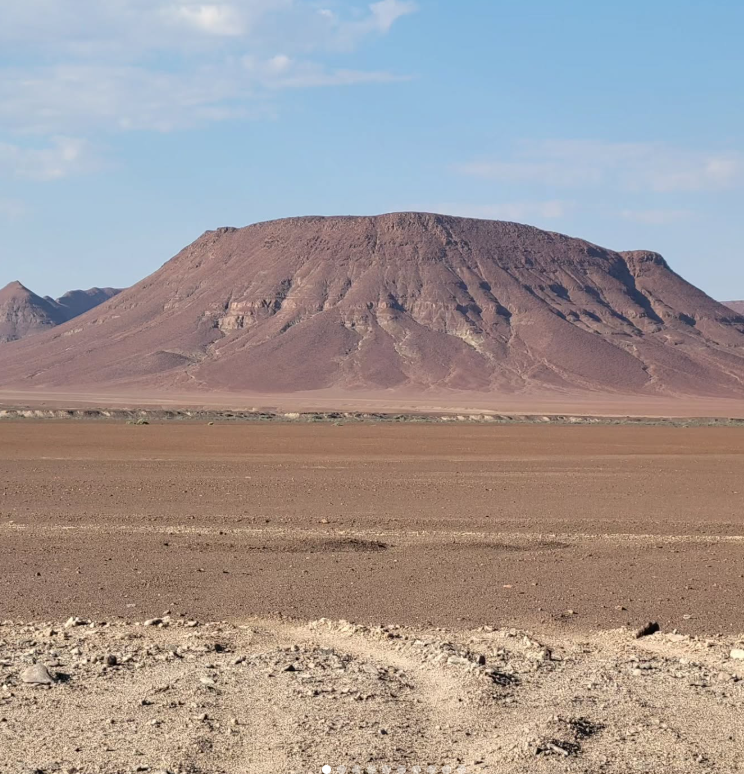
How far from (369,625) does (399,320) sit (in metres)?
124

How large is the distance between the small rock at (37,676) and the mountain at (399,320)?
10802 cm

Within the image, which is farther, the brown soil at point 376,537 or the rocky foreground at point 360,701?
the brown soil at point 376,537

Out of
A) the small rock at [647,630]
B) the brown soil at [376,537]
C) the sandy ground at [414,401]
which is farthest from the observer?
the sandy ground at [414,401]

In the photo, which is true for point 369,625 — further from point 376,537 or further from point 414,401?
point 414,401

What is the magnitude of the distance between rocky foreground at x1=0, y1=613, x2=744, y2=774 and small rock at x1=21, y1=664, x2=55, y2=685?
0.01 m

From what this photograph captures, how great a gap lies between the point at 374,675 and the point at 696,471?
21.9 m

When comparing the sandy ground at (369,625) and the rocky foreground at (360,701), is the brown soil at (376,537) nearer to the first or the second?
the sandy ground at (369,625)

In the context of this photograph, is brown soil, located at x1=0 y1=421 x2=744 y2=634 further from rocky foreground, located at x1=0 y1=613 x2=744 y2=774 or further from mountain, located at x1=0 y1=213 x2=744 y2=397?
mountain, located at x1=0 y1=213 x2=744 y2=397

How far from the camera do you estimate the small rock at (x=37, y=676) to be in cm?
693

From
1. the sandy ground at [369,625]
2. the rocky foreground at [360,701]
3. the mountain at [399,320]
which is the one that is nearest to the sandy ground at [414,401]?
the mountain at [399,320]

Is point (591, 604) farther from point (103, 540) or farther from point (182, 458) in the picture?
point (182, 458)

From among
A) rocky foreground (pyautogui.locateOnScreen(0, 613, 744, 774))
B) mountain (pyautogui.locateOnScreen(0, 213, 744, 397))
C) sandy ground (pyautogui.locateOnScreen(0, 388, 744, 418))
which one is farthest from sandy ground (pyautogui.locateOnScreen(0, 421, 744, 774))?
mountain (pyautogui.locateOnScreen(0, 213, 744, 397))

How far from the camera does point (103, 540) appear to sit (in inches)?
551

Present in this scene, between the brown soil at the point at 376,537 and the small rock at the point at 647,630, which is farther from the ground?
the small rock at the point at 647,630
